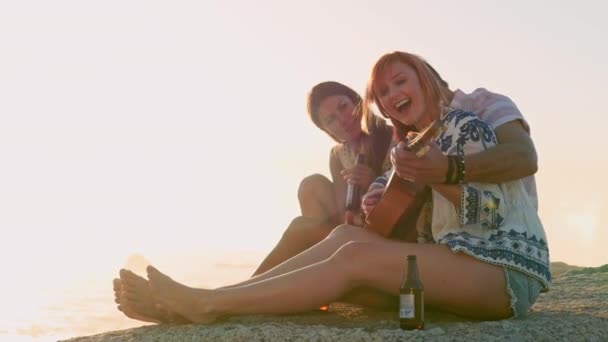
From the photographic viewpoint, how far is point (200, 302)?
399 centimetres

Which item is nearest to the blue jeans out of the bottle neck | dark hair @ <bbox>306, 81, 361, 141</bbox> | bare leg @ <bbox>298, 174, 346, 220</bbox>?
the bottle neck

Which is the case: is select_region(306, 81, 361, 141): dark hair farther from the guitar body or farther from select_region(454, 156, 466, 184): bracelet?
select_region(454, 156, 466, 184): bracelet

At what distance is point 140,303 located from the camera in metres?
4.19

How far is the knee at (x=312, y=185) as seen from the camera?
5.69 meters

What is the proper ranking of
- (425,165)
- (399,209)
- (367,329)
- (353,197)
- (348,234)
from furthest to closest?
(353,197) < (348,234) < (399,209) < (367,329) < (425,165)

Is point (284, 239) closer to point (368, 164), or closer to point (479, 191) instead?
point (368, 164)

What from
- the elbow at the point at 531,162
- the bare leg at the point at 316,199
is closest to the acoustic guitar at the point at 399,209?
the elbow at the point at 531,162

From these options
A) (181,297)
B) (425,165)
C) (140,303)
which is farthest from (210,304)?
(425,165)

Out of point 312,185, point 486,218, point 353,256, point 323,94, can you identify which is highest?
point 323,94

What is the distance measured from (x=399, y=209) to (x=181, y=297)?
1.21 m

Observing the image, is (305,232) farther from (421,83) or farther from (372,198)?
(421,83)

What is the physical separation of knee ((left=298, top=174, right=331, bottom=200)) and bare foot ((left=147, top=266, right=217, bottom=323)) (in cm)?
180

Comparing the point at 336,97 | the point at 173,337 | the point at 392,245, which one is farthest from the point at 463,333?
the point at 336,97

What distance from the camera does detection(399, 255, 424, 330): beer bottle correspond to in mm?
3850
